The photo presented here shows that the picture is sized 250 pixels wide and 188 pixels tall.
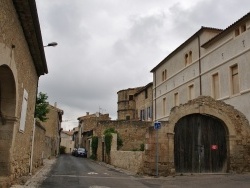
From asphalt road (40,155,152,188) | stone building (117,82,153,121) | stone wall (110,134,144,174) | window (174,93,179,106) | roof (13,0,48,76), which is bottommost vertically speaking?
asphalt road (40,155,152,188)

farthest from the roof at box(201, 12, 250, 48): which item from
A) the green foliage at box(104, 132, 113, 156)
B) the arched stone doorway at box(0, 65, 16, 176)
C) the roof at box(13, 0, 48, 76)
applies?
the arched stone doorway at box(0, 65, 16, 176)

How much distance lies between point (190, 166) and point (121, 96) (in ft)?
113

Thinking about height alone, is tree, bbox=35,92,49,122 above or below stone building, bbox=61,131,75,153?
above

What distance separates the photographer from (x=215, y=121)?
53.4 ft

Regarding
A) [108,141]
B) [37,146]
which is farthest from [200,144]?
[108,141]

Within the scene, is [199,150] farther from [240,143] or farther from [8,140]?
[8,140]

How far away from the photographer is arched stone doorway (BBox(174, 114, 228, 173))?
1558 centimetres

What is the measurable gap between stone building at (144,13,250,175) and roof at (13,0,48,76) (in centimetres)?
658

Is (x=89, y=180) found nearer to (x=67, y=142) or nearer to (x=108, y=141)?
(x=108, y=141)

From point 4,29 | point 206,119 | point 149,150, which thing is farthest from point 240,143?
point 4,29

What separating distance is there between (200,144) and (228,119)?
Answer: 1886mm

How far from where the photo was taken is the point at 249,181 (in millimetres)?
12555

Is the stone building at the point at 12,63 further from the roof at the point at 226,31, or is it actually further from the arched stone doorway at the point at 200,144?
the roof at the point at 226,31

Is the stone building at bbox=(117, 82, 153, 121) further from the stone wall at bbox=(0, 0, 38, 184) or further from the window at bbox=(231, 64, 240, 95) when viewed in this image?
the stone wall at bbox=(0, 0, 38, 184)
